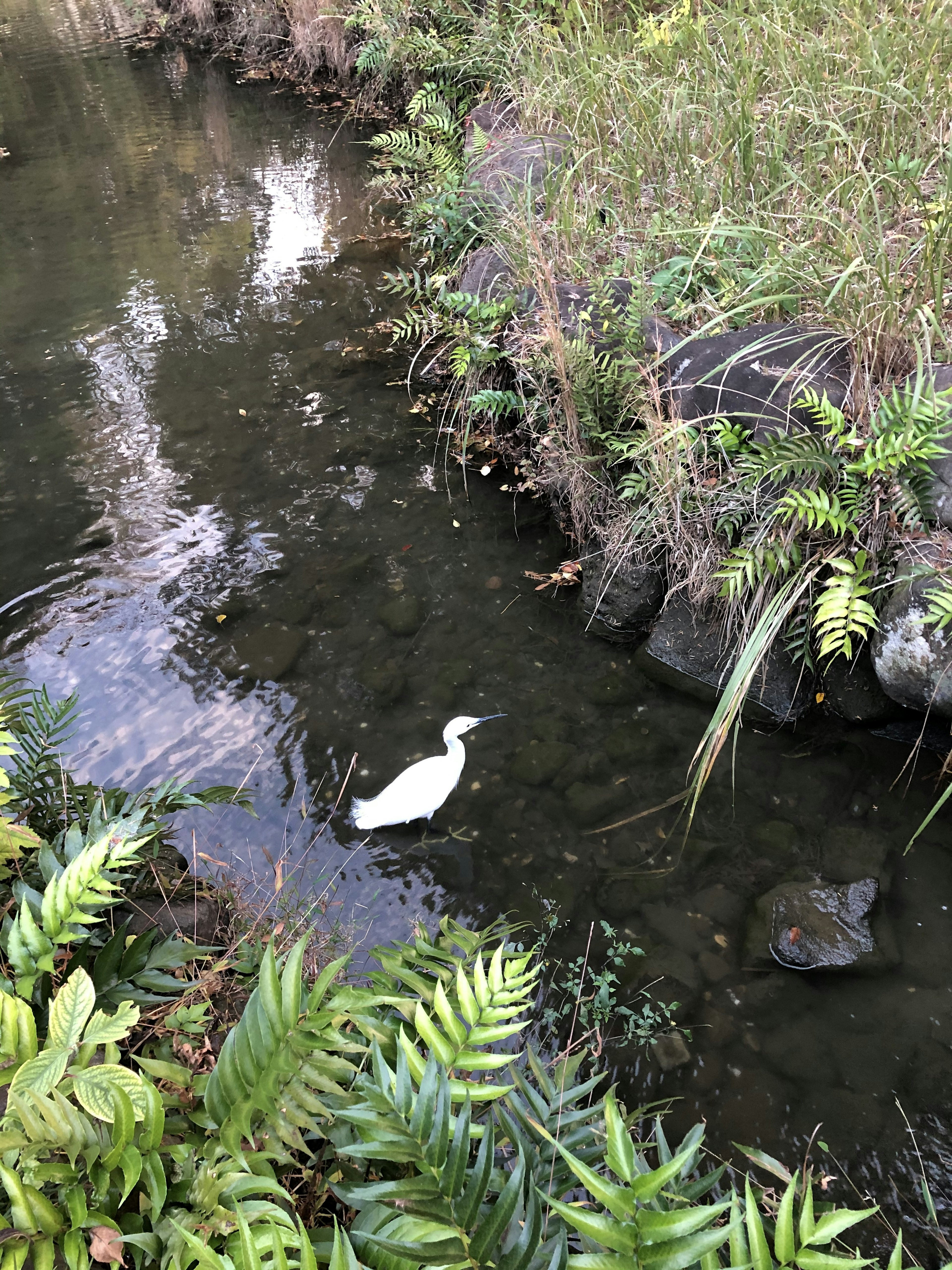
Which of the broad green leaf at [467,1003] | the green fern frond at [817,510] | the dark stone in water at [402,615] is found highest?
the broad green leaf at [467,1003]

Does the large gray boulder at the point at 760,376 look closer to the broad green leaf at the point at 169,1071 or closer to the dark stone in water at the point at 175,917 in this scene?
the dark stone in water at the point at 175,917

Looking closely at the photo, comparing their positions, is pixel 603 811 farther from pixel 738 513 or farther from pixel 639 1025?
pixel 738 513

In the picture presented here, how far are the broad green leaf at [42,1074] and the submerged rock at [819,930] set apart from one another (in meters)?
1.95

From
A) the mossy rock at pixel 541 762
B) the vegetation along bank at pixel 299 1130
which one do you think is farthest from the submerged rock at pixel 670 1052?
the mossy rock at pixel 541 762

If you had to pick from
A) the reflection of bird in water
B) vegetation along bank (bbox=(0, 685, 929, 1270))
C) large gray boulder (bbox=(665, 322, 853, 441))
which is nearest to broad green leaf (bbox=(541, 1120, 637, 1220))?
vegetation along bank (bbox=(0, 685, 929, 1270))

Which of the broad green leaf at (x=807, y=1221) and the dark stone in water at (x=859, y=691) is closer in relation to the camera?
the broad green leaf at (x=807, y=1221)

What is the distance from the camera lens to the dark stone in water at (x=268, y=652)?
11.1 feet

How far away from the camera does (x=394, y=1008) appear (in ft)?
4.88

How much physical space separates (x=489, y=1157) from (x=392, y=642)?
258 centimetres

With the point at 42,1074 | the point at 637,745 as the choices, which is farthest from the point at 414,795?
the point at 42,1074

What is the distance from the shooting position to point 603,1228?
3.06 feet

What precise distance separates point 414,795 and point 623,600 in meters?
1.31

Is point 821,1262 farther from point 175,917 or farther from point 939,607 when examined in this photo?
point 939,607

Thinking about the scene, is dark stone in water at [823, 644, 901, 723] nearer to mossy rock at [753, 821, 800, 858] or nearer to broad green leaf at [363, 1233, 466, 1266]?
mossy rock at [753, 821, 800, 858]
